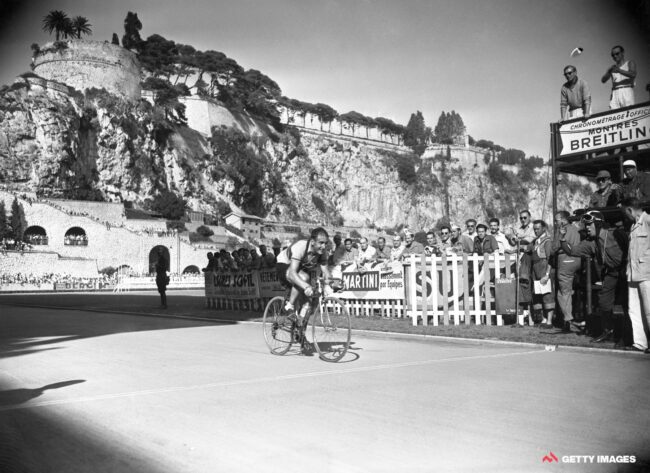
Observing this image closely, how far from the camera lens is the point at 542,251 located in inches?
401

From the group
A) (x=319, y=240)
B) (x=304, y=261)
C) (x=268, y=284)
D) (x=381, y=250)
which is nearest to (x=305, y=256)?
(x=304, y=261)

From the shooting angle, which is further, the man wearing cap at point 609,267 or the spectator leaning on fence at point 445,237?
the spectator leaning on fence at point 445,237

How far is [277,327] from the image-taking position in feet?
26.8

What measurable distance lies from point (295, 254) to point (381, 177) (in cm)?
12254

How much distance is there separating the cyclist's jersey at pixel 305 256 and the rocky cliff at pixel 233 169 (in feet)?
225

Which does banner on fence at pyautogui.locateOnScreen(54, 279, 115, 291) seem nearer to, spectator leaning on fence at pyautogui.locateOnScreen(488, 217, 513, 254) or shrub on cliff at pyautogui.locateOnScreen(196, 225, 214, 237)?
shrub on cliff at pyautogui.locateOnScreen(196, 225, 214, 237)

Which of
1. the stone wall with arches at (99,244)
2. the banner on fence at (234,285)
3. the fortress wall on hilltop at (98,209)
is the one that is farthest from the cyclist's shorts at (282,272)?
the fortress wall on hilltop at (98,209)

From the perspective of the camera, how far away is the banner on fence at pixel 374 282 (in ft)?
44.1

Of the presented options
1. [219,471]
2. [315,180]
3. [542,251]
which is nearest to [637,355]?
[542,251]

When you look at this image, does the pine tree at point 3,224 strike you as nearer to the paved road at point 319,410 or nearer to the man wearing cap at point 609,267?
the paved road at point 319,410

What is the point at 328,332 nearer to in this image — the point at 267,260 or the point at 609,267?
the point at 609,267

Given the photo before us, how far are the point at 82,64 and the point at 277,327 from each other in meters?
85.2

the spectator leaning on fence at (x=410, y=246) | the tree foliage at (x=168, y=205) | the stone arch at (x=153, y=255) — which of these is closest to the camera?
the spectator leaning on fence at (x=410, y=246)

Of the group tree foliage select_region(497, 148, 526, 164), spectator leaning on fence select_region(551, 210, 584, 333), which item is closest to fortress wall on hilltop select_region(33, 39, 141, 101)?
spectator leaning on fence select_region(551, 210, 584, 333)
